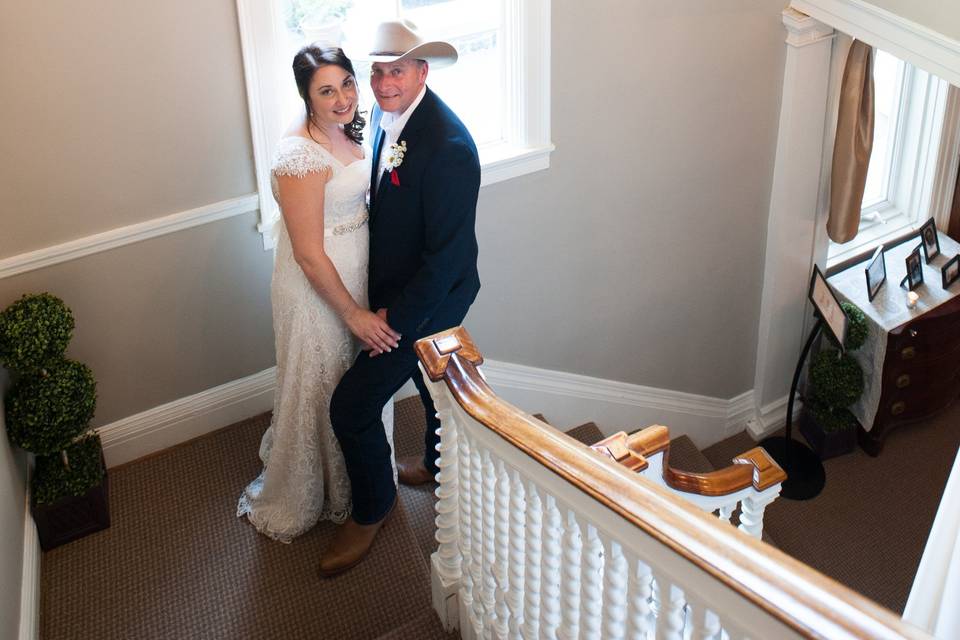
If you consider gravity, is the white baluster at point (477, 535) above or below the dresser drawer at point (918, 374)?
above

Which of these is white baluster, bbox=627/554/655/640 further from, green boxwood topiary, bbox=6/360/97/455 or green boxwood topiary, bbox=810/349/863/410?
green boxwood topiary, bbox=810/349/863/410

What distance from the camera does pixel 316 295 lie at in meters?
3.09

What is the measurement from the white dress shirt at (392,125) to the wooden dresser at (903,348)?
10.1 ft

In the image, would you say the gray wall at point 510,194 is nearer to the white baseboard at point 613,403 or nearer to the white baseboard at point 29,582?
the white baseboard at point 613,403

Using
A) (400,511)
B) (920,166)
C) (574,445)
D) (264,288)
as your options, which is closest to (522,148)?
(264,288)

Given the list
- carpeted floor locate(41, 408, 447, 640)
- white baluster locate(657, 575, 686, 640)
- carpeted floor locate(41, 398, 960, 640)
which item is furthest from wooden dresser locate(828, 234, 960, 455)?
white baluster locate(657, 575, 686, 640)

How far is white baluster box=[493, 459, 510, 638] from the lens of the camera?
7.47 ft

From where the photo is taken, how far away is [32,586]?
10.4 ft

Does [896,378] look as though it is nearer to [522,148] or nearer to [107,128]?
[522,148]

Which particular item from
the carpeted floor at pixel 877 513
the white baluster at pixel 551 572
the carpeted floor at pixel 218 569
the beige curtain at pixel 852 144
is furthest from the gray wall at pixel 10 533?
the beige curtain at pixel 852 144

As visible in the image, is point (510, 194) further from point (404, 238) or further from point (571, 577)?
point (571, 577)

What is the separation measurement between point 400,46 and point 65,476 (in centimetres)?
183

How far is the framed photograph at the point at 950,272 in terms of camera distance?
505 cm

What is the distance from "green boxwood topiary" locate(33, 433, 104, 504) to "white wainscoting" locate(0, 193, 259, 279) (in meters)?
0.64
